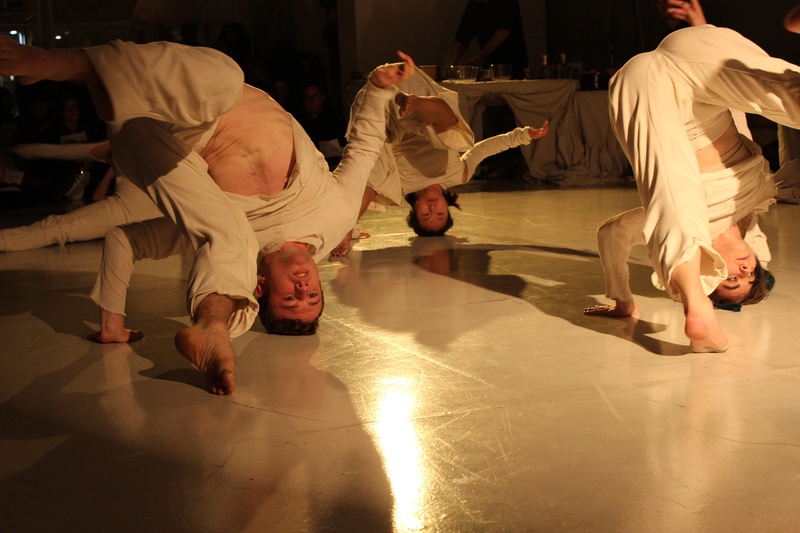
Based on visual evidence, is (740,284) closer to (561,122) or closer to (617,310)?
(617,310)

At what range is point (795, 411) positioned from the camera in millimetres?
2014

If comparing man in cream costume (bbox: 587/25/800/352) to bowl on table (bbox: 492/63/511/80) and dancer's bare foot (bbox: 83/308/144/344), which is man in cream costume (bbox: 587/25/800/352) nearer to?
dancer's bare foot (bbox: 83/308/144/344)

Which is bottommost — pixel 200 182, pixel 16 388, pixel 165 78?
pixel 16 388

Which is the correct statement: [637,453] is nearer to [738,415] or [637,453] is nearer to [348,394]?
[738,415]

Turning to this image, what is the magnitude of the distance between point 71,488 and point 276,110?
1.54 meters

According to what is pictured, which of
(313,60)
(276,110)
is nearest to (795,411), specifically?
(276,110)

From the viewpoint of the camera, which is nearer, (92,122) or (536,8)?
(92,122)

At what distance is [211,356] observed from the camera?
228 cm

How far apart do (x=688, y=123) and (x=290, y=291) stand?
1.26 meters

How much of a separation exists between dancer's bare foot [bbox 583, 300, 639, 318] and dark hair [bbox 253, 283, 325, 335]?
873 millimetres

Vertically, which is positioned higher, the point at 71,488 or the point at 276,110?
the point at 276,110

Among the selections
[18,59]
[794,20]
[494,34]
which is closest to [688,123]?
[794,20]

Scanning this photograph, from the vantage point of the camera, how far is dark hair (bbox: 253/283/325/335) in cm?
279

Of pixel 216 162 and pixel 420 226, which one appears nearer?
pixel 216 162
